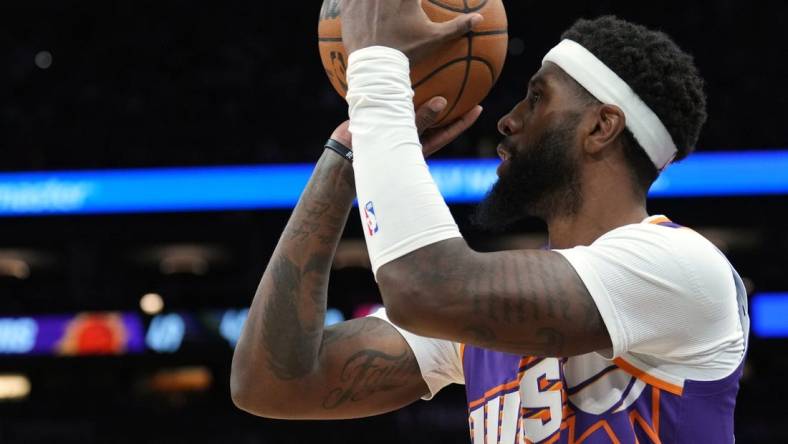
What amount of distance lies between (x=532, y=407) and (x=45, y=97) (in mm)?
9116

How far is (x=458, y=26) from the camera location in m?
1.92

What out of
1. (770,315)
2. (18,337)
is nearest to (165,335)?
(18,337)

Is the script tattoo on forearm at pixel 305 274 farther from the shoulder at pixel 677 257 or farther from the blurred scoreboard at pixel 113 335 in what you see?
→ the blurred scoreboard at pixel 113 335

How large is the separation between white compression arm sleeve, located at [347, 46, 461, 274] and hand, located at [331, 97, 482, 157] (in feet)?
0.57

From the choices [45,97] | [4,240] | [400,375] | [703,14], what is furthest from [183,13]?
[400,375]

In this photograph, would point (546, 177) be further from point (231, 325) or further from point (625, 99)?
point (231, 325)

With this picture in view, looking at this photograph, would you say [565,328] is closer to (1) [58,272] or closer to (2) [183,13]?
(2) [183,13]

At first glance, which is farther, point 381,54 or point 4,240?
point 4,240

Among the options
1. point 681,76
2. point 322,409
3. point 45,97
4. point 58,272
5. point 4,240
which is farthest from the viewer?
point 58,272

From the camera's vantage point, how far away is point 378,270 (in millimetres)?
1761

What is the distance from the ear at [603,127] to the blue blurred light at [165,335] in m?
6.85

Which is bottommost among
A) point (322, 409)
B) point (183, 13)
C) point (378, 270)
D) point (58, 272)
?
point (58, 272)

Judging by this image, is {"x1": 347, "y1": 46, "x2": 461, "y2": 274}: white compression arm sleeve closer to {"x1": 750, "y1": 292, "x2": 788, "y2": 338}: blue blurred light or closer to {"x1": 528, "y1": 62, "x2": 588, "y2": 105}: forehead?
{"x1": 528, "y1": 62, "x2": 588, "y2": 105}: forehead

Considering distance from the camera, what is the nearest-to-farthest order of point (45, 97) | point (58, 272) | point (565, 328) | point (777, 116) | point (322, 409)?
1. point (565, 328)
2. point (322, 409)
3. point (777, 116)
4. point (45, 97)
5. point (58, 272)
